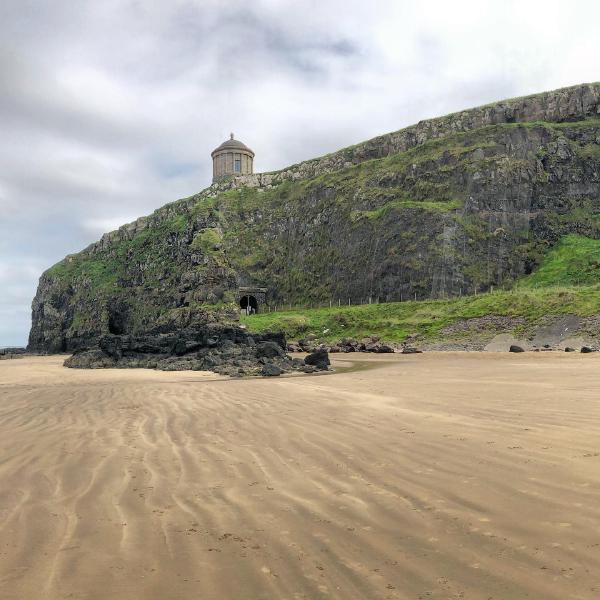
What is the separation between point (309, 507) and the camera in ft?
16.6

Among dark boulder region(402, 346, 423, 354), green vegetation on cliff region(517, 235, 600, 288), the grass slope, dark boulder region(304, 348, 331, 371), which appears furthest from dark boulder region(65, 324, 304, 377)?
green vegetation on cliff region(517, 235, 600, 288)

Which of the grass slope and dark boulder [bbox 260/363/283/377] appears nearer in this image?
dark boulder [bbox 260/363/283/377]

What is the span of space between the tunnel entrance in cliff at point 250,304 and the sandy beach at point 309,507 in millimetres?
80489

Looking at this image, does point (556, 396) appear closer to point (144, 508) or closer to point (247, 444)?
point (247, 444)

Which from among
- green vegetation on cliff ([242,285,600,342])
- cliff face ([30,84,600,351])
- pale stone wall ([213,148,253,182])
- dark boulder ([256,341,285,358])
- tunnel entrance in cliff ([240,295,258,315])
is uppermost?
Result: pale stone wall ([213,148,253,182])

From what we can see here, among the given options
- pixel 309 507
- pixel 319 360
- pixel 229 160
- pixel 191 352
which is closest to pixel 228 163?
pixel 229 160

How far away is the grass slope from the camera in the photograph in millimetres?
44469

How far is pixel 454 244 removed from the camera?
69188mm

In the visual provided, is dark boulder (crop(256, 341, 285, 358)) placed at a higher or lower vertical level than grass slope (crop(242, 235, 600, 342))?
lower

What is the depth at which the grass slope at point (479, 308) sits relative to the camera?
4447cm

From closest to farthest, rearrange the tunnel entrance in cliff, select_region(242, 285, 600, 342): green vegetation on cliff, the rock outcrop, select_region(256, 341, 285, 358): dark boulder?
1. the rock outcrop
2. select_region(256, 341, 285, 358): dark boulder
3. select_region(242, 285, 600, 342): green vegetation on cliff
4. the tunnel entrance in cliff

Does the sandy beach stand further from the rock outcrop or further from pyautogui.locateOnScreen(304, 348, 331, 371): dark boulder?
the rock outcrop

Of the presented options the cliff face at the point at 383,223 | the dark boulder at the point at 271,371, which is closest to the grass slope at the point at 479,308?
the cliff face at the point at 383,223

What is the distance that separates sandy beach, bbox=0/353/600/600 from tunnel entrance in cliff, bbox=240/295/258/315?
80489 mm
